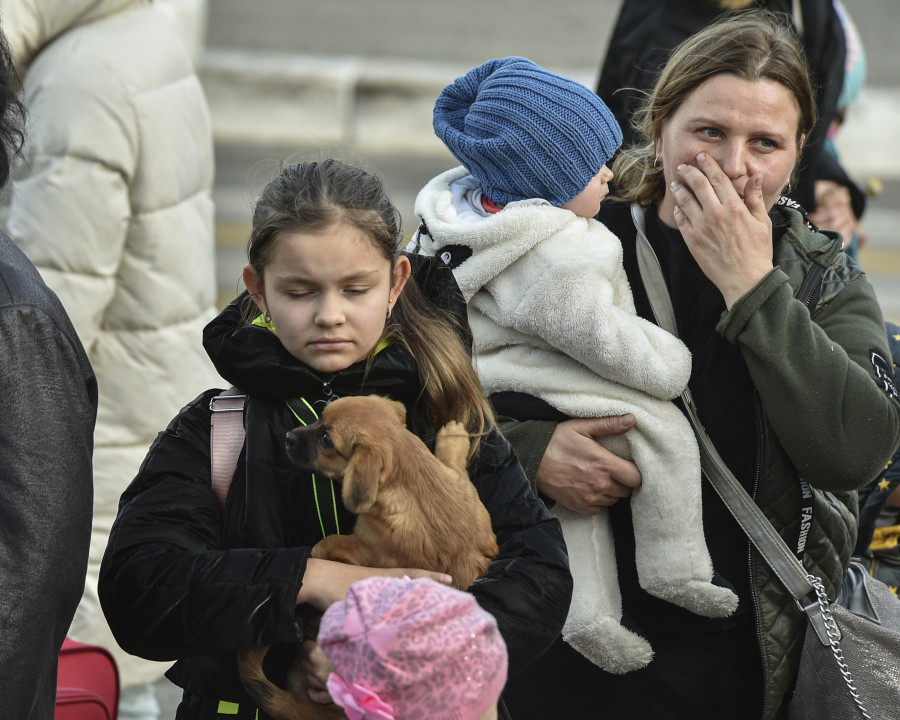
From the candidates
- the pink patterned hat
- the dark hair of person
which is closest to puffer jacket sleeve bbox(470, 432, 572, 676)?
the pink patterned hat

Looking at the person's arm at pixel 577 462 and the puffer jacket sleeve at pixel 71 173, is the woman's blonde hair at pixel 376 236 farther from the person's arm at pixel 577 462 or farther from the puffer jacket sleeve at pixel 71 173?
the puffer jacket sleeve at pixel 71 173

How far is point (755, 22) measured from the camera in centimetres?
243

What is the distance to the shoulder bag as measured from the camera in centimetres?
217

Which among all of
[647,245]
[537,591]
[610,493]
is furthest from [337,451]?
[647,245]

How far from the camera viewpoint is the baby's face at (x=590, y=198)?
2.35 meters

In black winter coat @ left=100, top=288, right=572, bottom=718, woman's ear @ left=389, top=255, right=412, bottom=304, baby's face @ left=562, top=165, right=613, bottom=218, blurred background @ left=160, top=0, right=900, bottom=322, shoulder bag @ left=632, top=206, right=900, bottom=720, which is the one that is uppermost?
baby's face @ left=562, top=165, right=613, bottom=218

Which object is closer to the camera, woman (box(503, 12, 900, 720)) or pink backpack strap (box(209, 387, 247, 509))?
pink backpack strap (box(209, 387, 247, 509))

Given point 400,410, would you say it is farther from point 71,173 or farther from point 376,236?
point 71,173

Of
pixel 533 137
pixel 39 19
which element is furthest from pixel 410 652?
pixel 39 19

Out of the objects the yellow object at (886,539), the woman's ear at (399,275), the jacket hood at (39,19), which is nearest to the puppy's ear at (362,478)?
the woman's ear at (399,275)

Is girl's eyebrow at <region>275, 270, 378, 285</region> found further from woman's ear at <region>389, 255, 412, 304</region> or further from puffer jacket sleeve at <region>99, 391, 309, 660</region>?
puffer jacket sleeve at <region>99, 391, 309, 660</region>

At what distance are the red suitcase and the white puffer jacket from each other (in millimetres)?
1171

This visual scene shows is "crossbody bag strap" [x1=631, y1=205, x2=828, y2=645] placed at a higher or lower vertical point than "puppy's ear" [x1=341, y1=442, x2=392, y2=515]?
lower

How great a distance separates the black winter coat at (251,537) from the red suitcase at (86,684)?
50 centimetres
